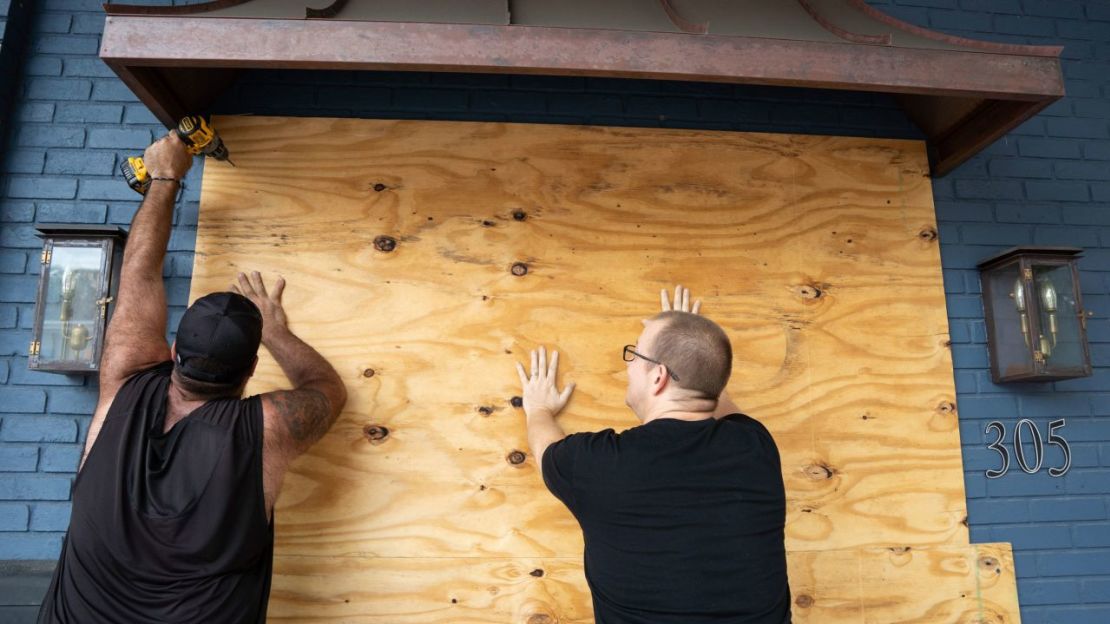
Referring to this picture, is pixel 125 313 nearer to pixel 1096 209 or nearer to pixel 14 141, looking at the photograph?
pixel 14 141

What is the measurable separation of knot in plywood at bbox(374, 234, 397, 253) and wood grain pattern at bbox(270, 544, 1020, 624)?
108cm

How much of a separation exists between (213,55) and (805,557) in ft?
8.23

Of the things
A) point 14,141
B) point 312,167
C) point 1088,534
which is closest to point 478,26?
point 312,167

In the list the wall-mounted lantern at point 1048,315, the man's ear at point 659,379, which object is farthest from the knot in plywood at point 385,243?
the wall-mounted lantern at point 1048,315

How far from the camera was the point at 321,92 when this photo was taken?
255 cm

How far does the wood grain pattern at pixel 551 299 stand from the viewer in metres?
2.31

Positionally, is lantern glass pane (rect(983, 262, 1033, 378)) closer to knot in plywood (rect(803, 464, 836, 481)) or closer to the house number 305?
the house number 305

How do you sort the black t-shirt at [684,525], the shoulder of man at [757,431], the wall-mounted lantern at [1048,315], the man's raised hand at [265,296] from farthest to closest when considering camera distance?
the wall-mounted lantern at [1048,315] → the man's raised hand at [265,296] → the shoulder of man at [757,431] → the black t-shirt at [684,525]

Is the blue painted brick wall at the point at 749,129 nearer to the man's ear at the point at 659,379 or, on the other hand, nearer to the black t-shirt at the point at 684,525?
the man's ear at the point at 659,379

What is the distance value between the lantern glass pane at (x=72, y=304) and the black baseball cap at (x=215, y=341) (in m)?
0.60

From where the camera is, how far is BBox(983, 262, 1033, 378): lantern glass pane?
2471 millimetres

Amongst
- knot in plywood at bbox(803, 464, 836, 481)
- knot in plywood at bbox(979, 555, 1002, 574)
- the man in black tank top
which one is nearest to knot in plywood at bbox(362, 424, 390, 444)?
the man in black tank top

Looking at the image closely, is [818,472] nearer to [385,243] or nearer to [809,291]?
[809,291]

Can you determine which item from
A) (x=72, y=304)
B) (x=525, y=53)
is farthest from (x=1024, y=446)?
(x=72, y=304)
